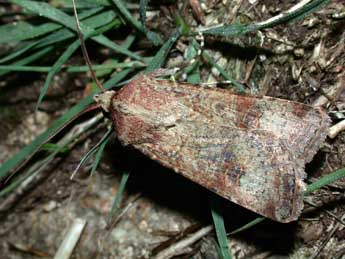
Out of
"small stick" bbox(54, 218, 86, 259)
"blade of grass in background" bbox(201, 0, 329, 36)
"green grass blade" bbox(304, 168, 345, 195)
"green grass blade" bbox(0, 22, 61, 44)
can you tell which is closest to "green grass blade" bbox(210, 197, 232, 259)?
"green grass blade" bbox(304, 168, 345, 195)

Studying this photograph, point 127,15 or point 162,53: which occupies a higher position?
point 127,15

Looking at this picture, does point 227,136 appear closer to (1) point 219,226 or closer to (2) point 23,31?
(1) point 219,226

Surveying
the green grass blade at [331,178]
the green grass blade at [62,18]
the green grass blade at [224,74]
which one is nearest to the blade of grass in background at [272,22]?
the green grass blade at [224,74]

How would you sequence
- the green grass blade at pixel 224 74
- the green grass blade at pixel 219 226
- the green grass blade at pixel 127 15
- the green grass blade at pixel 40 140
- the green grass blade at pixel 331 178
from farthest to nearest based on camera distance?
the green grass blade at pixel 40 140
the green grass blade at pixel 127 15
the green grass blade at pixel 224 74
the green grass blade at pixel 219 226
the green grass blade at pixel 331 178

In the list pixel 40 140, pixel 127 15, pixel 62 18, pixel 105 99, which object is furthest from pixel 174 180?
pixel 62 18

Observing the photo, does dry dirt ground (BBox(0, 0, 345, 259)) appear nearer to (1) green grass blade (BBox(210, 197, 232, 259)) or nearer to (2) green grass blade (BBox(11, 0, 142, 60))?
(1) green grass blade (BBox(210, 197, 232, 259))

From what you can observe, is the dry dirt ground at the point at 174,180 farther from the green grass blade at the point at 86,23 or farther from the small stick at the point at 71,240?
the green grass blade at the point at 86,23
